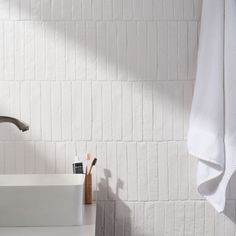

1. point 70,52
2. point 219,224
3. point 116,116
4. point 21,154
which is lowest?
point 219,224

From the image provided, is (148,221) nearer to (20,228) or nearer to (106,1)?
(20,228)

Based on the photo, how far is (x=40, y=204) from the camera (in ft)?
4.30

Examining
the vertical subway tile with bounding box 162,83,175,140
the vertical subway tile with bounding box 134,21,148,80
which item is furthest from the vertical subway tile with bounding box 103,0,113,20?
the vertical subway tile with bounding box 162,83,175,140

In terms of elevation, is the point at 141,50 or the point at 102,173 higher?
the point at 141,50

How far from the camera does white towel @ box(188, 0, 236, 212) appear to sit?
1.57m

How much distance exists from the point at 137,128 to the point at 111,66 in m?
0.24

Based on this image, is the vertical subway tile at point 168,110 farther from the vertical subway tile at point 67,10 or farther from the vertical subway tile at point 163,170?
the vertical subway tile at point 67,10

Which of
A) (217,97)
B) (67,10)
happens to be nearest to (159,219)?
(217,97)

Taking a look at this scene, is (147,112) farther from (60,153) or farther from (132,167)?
(60,153)

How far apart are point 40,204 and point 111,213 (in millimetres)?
438

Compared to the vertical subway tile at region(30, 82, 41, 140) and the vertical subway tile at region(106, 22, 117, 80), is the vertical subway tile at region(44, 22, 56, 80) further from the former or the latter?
the vertical subway tile at region(106, 22, 117, 80)

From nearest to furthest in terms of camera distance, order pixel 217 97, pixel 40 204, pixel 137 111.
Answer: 1. pixel 40 204
2. pixel 217 97
3. pixel 137 111

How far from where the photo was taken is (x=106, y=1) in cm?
165

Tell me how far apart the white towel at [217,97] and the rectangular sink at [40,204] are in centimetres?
49
